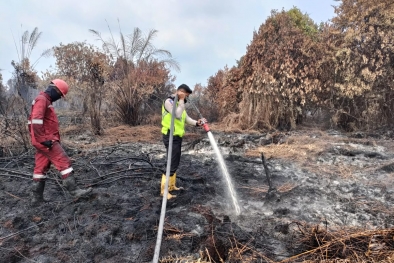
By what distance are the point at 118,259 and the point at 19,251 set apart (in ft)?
3.41

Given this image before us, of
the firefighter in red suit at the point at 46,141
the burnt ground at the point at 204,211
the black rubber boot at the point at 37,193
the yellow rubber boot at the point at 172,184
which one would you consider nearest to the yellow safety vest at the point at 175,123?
the yellow rubber boot at the point at 172,184

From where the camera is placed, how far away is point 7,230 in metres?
3.50

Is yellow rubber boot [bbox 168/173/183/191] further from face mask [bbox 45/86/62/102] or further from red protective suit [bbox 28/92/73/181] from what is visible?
face mask [bbox 45/86/62/102]

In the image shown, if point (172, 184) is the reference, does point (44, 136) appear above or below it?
above

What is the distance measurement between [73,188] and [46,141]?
2.56ft

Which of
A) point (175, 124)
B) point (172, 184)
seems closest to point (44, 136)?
point (175, 124)

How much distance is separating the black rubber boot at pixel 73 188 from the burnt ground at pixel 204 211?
99mm

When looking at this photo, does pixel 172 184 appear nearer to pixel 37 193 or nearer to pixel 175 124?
pixel 175 124

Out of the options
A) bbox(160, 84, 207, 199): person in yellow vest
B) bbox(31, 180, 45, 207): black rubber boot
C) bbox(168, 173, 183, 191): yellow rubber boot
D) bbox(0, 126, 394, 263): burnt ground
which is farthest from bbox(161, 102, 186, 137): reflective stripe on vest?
bbox(31, 180, 45, 207): black rubber boot

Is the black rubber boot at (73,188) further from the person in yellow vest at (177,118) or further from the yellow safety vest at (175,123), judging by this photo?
the yellow safety vest at (175,123)

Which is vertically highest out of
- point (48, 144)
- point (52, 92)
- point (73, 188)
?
point (52, 92)

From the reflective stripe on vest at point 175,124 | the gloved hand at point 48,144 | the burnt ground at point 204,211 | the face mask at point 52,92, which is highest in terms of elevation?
the face mask at point 52,92

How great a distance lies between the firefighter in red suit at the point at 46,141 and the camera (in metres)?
3.83

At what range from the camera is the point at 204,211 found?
3.90 meters
